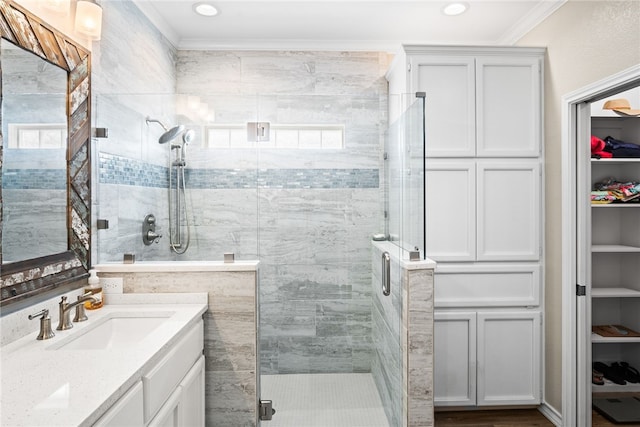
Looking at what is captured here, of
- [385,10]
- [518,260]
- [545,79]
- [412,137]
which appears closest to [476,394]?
[518,260]

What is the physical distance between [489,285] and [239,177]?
1.90m

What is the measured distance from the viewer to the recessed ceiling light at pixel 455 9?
104 inches

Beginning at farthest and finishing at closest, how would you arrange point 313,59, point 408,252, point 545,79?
point 313,59
point 545,79
point 408,252

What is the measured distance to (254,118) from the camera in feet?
6.89

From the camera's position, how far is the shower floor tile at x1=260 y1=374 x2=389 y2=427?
2.21 metres

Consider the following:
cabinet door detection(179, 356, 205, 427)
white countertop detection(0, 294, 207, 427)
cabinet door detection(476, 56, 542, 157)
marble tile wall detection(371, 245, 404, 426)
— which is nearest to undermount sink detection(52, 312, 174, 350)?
white countertop detection(0, 294, 207, 427)

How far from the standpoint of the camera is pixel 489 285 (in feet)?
8.92

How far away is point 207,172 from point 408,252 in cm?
119

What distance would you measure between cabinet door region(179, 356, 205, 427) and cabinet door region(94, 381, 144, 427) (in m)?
0.41

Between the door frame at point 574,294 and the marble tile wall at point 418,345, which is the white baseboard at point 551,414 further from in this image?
the marble tile wall at point 418,345

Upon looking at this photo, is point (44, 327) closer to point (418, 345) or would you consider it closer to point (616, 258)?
point (418, 345)

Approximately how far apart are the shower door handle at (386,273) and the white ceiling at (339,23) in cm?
175

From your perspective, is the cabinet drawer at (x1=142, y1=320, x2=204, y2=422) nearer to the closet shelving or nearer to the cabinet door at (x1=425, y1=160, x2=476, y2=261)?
the cabinet door at (x1=425, y1=160, x2=476, y2=261)

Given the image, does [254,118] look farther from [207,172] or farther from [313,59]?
[313,59]
